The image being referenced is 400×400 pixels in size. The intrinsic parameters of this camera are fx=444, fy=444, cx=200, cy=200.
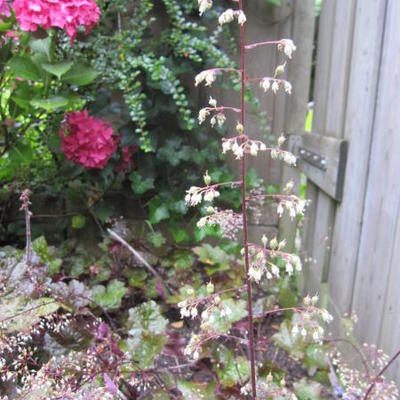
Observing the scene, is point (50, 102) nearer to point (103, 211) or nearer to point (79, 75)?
point (79, 75)

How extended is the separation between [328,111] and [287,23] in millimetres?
535

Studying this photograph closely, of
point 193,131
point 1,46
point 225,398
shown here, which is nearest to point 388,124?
point 225,398

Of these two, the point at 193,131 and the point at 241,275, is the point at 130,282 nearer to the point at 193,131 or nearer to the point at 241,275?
the point at 241,275

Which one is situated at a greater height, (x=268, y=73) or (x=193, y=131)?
(x=268, y=73)

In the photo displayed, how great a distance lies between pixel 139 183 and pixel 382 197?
1052 mm

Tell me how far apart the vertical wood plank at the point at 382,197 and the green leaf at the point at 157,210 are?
0.89m

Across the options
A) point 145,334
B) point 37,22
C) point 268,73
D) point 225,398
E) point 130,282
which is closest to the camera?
point 225,398

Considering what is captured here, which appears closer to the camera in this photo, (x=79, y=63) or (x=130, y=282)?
(x=79, y=63)

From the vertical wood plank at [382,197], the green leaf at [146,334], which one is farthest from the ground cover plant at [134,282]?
the vertical wood plank at [382,197]

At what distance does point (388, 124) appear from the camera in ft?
3.72

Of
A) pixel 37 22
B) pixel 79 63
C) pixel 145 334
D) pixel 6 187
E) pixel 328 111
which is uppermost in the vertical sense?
pixel 37 22

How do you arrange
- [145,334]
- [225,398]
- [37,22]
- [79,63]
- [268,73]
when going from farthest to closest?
[268,73], [79,63], [37,22], [145,334], [225,398]

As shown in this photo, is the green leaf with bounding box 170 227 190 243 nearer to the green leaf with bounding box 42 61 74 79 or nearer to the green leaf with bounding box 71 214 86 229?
the green leaf with bounding box 71 214 86 229

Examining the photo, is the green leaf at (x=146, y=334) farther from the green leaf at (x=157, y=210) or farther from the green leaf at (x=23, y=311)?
the green leaf at (x=157, y=210)
